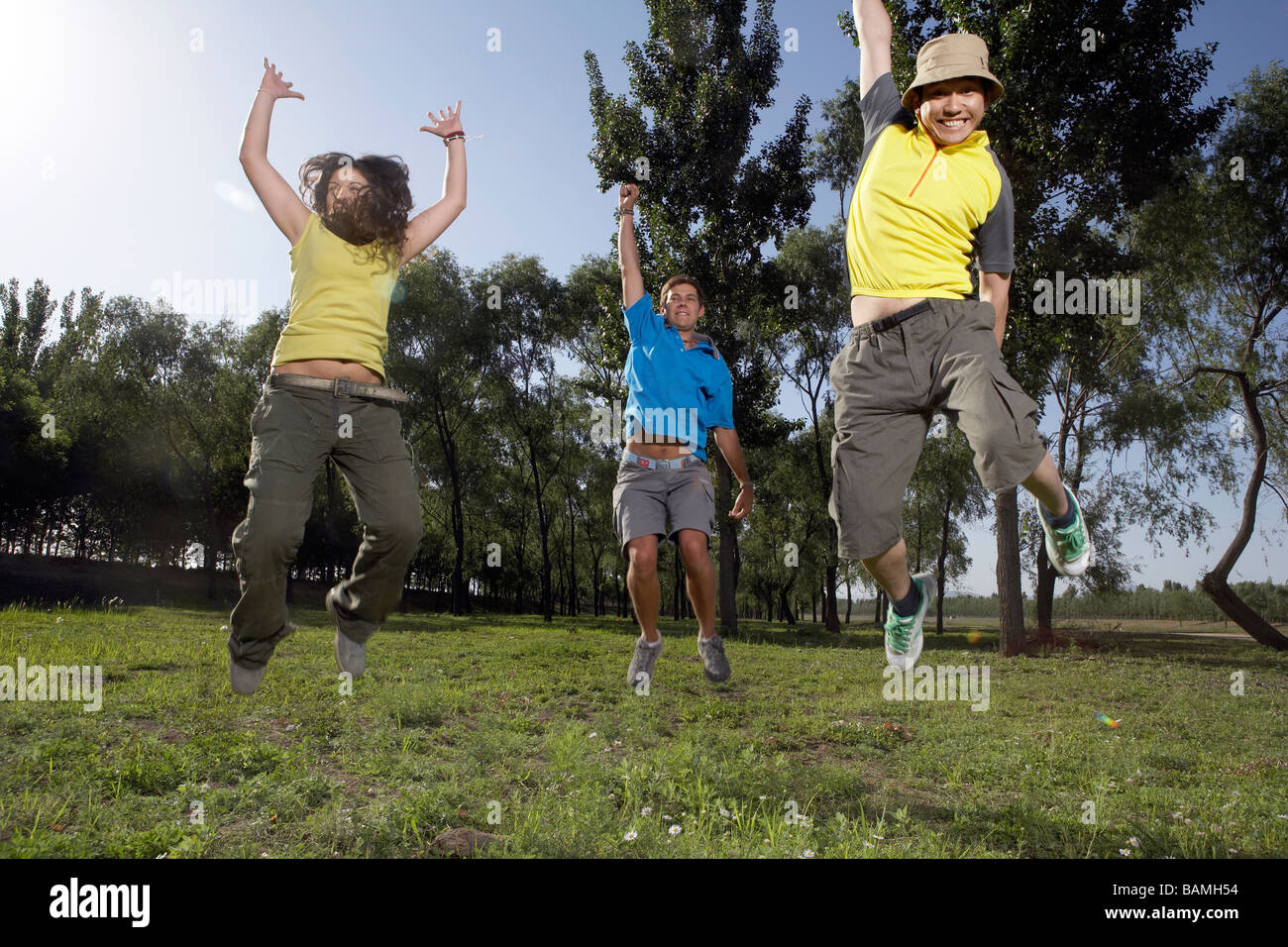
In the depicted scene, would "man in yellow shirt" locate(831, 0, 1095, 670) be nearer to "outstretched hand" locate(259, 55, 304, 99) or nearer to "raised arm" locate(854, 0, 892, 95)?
"raised arm" locate(854, 0, 892, 95)

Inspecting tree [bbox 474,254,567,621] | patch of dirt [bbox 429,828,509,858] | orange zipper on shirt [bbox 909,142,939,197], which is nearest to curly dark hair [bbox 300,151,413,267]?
orange zipper on shirt [bbox 909,142,939,197]

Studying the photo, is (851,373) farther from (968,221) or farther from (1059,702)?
(1059,702)

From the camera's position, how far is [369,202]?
4.21 m

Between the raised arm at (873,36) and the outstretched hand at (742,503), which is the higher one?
the raised arm at (873,36)

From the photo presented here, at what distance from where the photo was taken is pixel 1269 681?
46.0 feet

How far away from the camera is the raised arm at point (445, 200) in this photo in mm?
4348

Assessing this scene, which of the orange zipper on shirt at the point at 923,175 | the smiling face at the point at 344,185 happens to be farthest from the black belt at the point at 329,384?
the orange zipper on shirt at the point at 923,175

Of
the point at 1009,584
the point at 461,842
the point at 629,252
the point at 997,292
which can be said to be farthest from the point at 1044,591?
the point at 461,842

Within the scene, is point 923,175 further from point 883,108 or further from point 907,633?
point 907,633

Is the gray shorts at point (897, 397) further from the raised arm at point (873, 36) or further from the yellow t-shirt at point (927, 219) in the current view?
the raised arm at point (873, 36)

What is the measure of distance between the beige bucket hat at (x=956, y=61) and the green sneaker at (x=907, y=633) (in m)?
2.81

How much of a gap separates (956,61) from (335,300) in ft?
11.5
